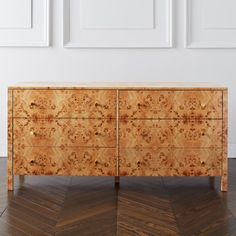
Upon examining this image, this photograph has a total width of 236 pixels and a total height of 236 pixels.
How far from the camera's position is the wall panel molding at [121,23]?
396cm

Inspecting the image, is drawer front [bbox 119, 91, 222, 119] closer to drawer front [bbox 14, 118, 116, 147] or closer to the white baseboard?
drawer front [bbox 14, 118, 116, 147]

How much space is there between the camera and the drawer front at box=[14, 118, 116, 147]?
3135mm

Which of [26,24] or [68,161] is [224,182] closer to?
[68,161]

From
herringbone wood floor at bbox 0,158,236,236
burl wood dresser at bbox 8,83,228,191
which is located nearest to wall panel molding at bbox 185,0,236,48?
burl wood dresser at bbox 8,83,228,191

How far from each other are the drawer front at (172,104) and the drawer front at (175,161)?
211 millimetres

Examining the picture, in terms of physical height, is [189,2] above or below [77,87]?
above

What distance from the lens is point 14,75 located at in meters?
4.07

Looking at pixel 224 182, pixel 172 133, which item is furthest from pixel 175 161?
pixel 224 182

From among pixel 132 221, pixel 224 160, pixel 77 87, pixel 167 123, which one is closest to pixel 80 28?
pixel 77 87

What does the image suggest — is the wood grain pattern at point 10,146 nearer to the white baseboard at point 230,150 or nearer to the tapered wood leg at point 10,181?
the tapered wood leg at point 10,181

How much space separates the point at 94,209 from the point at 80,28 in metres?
1.71

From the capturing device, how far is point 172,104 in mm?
3119

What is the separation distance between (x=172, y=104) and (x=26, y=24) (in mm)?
1492

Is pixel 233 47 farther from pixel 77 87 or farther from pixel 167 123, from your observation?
pixel 77 87
